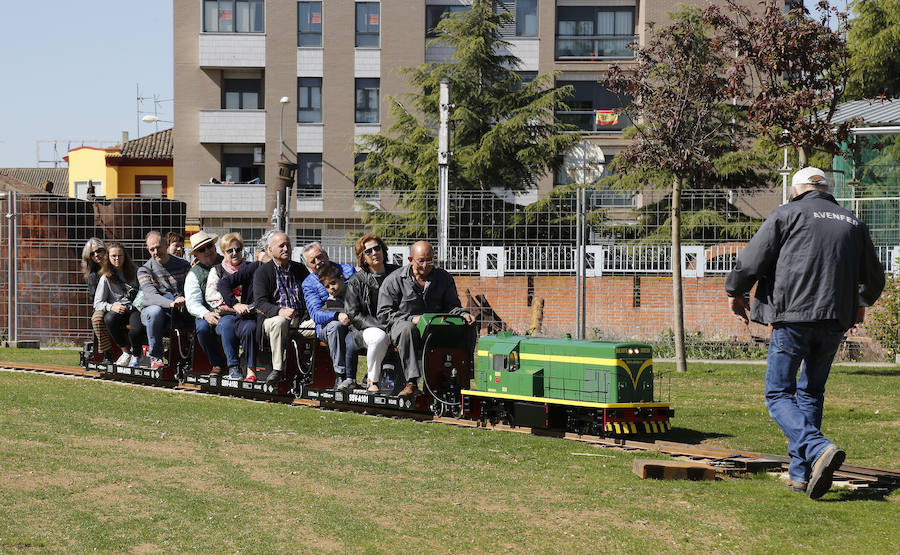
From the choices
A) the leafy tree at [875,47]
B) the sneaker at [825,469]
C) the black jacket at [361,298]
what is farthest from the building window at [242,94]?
the sneaker at [825,469]

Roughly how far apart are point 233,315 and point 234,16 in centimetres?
3591

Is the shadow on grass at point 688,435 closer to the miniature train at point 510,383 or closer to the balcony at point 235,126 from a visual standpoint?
the miniature train at point 510,383

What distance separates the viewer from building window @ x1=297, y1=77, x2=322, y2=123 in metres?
47.2

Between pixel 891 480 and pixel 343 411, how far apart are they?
6.20m

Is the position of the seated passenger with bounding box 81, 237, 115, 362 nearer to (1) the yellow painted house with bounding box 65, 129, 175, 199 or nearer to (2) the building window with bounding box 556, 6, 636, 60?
(2) the building window with bounding box 556, 6, 636, 60

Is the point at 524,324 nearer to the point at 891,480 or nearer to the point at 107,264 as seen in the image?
the point at 107,264

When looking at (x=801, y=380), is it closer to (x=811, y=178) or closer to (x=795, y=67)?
(x=811, y=178)

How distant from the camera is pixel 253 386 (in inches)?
525

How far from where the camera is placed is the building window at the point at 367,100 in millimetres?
46938

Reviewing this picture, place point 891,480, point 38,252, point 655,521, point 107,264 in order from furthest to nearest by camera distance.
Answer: point 38,252 → point 107,264 → point 891,480 → point 655,521

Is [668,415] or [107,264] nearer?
[668,415]

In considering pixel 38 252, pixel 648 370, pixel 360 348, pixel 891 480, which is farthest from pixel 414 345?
pixel 38 252

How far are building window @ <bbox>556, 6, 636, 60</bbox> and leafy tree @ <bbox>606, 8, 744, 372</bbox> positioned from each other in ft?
97.7

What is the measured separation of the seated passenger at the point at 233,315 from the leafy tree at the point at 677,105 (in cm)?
677
